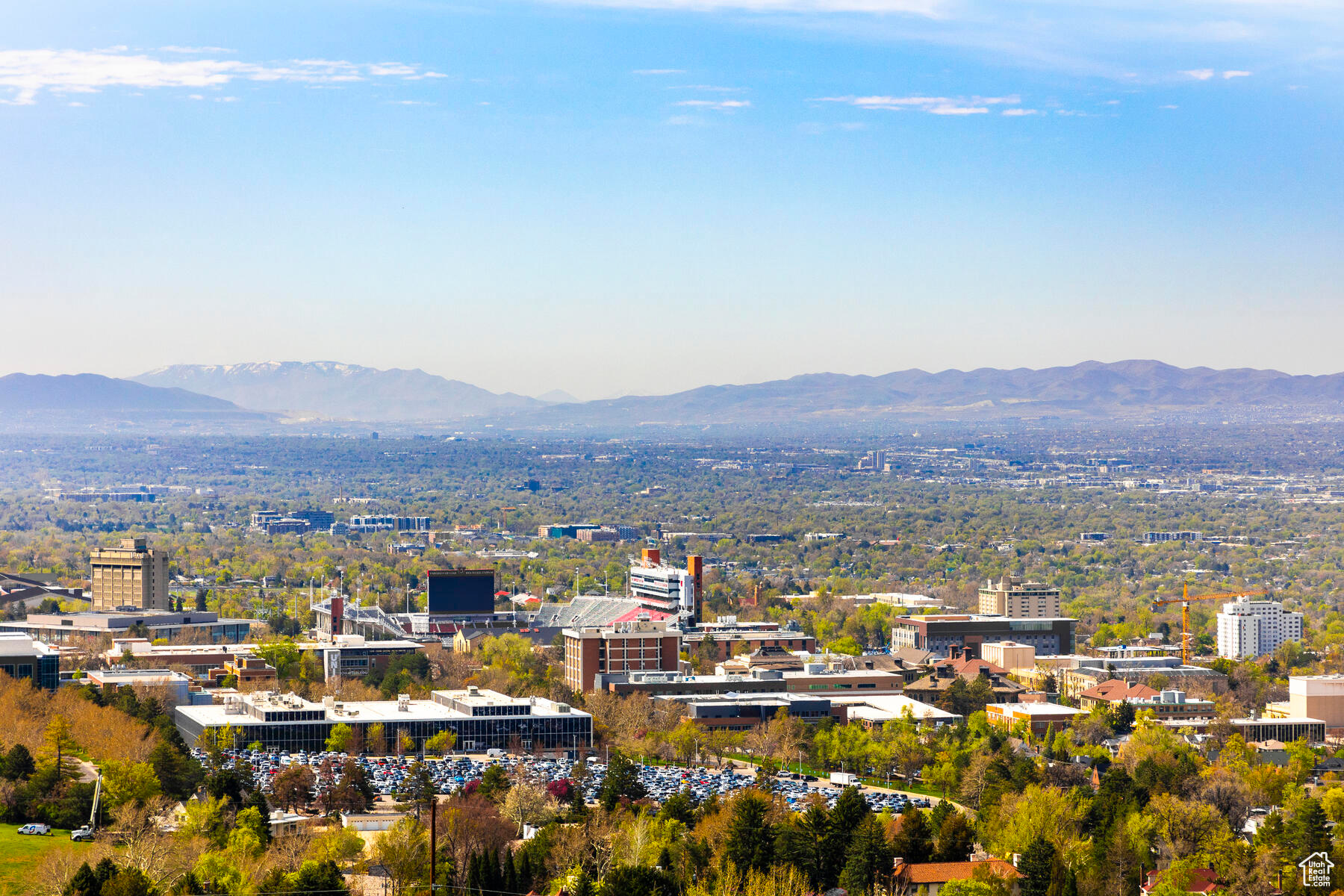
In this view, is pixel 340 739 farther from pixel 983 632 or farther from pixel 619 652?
pixel 983 632

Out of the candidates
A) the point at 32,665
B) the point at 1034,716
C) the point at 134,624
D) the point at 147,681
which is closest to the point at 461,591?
the point at 134,624

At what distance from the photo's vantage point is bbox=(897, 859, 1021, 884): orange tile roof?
4631cm

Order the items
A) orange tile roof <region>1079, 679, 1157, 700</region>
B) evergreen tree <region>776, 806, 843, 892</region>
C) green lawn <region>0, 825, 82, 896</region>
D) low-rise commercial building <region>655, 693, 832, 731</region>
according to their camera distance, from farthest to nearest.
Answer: orange tile roof <region>1079, 679, 1157, 700</region> → low-rise commercial building <region>655, 693, 832, 731</region> → evergreen tree <region>776, 806, 843, 892</region> → green lawn <region>0, 825, 82, 896</region>

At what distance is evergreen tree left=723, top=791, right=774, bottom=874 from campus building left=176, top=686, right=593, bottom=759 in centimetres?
2052

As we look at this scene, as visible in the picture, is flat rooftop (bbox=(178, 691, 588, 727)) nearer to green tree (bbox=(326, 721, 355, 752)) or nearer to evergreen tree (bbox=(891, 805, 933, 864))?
green tree (bbox=(326, 721, 355, 752))

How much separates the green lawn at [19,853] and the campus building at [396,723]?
1532cm

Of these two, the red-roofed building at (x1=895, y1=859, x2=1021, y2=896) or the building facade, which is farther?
the building facade

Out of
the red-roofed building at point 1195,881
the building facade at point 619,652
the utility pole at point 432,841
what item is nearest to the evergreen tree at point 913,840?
the red-roofed building at point 1195,881

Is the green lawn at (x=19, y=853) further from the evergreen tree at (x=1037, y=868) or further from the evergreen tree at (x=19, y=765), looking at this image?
the evergreen tree at (x=1037, y=868)

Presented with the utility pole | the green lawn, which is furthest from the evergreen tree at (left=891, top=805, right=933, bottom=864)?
the green lawn

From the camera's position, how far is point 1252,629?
11194 cm

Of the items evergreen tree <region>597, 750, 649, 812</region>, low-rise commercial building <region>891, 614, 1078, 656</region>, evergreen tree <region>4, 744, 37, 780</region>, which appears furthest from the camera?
low-rise commercial building <region>891, 614, 1078, 656</region>

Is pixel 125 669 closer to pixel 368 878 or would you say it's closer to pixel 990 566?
pixel 368 878

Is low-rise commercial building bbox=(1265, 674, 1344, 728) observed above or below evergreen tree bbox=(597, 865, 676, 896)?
below
